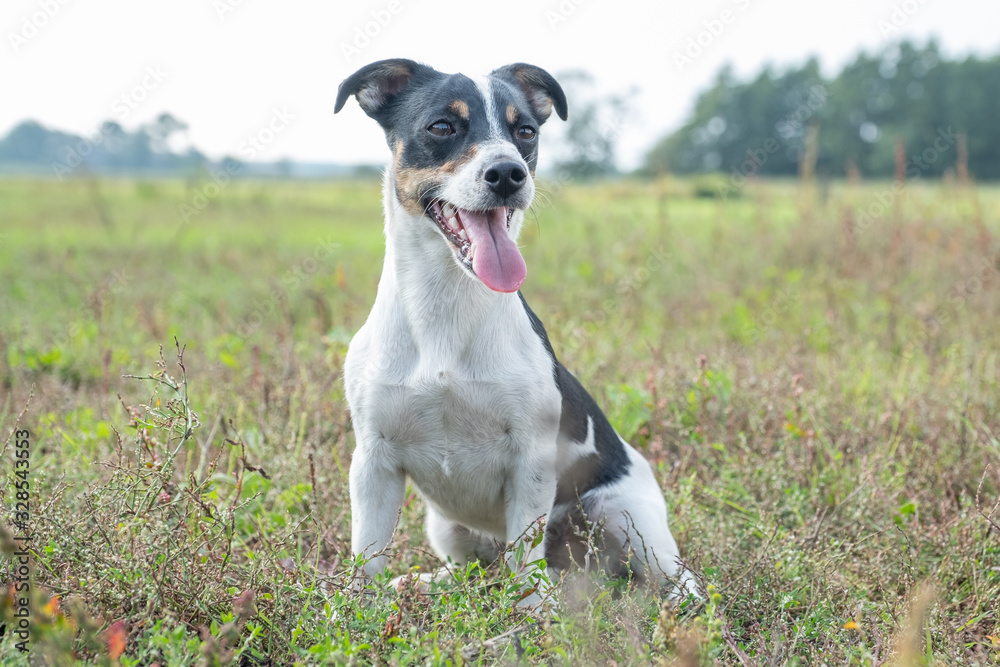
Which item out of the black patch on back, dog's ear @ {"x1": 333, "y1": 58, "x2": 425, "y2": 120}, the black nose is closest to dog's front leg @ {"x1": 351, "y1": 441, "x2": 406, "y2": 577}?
the black patch on back

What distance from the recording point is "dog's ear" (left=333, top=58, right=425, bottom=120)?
101 inches

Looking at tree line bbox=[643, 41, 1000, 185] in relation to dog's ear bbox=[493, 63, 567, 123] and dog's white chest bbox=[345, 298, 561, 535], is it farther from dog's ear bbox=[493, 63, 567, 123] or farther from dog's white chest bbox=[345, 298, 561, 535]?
dog's white chest bbox=[345, 298, 561, 535]

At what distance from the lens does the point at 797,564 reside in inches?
94.3

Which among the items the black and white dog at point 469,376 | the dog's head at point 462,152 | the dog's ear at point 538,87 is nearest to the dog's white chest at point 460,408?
the black and white dog at point 469,376

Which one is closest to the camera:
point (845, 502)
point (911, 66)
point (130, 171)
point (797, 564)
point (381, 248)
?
point (797, 564)

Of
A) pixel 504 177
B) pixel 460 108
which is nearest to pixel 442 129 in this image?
pixel 460 108

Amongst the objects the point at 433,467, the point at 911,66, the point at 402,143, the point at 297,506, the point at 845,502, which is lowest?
the point at 297,506

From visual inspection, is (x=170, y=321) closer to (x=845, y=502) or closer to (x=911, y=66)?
(x=845, y=502)

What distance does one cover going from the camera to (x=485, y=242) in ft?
7.81

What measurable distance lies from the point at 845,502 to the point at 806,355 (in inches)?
76.3

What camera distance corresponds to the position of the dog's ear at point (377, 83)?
2562 millimetres

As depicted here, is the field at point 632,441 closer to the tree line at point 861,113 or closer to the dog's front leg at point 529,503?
the dog's front leg at point 529,503

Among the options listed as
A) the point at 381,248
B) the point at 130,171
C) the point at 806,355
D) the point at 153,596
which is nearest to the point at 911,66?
the point at 130,171

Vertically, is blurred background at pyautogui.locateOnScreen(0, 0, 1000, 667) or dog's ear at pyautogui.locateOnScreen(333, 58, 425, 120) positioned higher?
dog's ear at pyautogui.locateOnScreen(333, 58, 425, 120)
